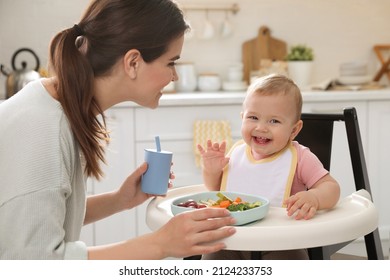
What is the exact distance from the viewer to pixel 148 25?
5.05ft

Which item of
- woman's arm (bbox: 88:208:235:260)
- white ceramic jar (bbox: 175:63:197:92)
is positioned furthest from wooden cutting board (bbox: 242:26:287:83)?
woman's arm (bbox: 88:208:235:260)

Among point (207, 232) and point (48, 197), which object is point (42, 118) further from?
point (207, 232)

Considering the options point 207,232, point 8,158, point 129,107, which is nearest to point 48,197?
point 8,158

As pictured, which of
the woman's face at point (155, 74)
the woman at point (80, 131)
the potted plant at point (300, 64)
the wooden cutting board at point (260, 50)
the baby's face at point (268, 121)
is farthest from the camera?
the wooden cutting board at point (260, 50)

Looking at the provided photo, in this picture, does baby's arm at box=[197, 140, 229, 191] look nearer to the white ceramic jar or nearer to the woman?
the woman

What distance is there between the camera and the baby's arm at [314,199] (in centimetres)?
154

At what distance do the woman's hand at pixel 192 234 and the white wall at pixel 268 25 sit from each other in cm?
270

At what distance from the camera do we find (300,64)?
3.87m

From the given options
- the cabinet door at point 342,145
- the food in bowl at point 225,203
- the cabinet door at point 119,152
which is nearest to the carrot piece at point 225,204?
the food in bowl at point 225,203

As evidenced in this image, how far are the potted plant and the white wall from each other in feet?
0.65

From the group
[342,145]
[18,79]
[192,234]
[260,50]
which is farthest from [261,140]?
[260,50]

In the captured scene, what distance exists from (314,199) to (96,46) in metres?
0.64

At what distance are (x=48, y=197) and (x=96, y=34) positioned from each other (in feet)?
1.38

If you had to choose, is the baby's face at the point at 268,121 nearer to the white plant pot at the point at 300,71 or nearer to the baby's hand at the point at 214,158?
the baby's hand at the point at 214,158
